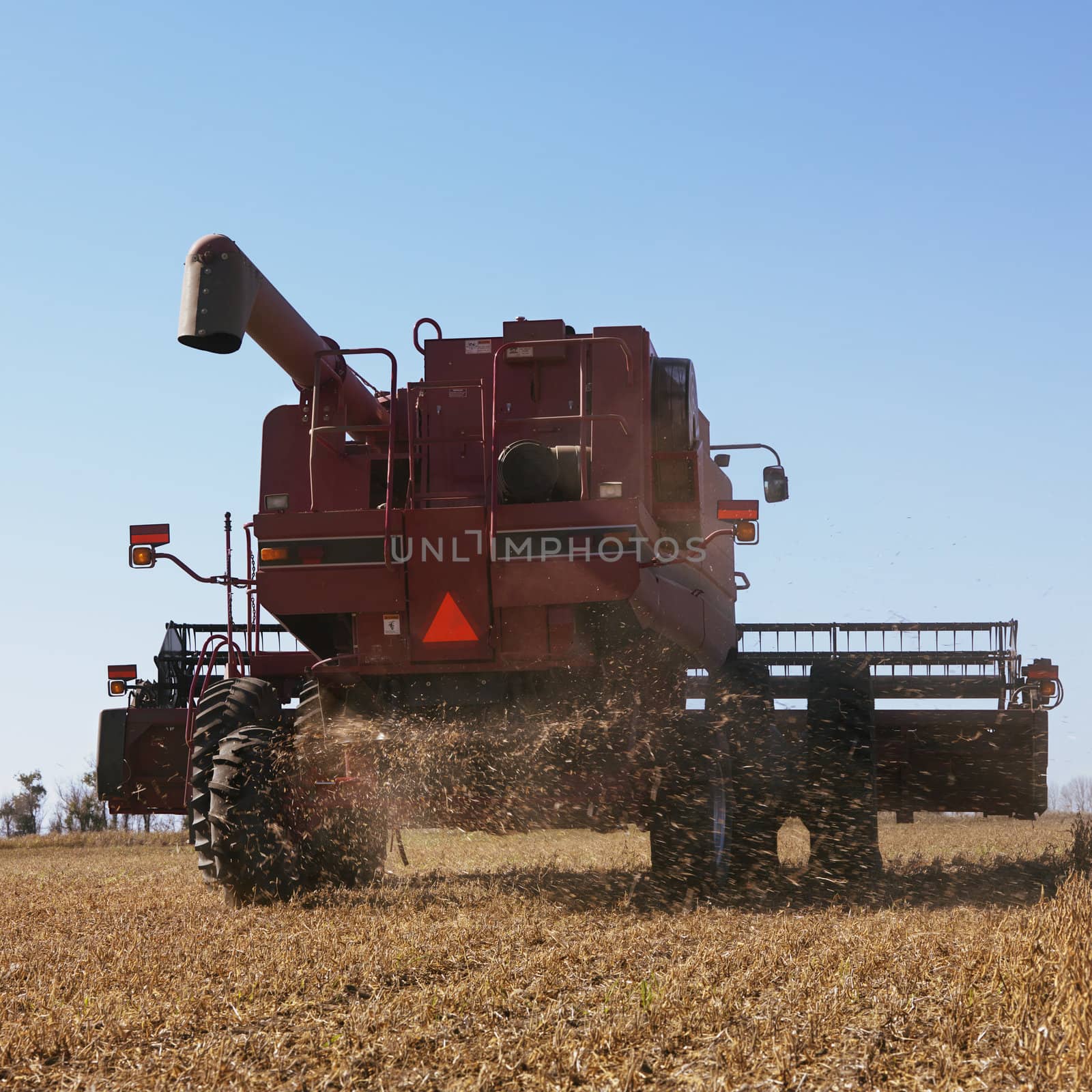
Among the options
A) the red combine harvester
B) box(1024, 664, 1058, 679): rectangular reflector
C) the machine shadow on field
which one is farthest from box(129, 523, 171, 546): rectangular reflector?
box(1024, 664, 1058, 679): rectangular reflector

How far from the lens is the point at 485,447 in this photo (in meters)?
7.47

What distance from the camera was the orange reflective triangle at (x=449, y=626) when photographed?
7316 millimetres

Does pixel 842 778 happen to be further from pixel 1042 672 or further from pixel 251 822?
pixel 251 822

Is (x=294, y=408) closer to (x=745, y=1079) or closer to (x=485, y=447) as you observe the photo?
(x=485, y=447)

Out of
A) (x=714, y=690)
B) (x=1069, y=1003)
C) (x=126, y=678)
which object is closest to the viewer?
(x=1069, y=1003)

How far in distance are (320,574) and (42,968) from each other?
264 cm

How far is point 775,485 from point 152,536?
3.98 metres

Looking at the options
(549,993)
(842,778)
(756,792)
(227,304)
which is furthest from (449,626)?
(549,993)

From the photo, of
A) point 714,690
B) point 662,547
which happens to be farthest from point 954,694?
point 662,547

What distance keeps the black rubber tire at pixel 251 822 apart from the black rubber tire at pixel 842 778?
10.7 feet

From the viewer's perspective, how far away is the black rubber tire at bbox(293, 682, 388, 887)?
7785mm

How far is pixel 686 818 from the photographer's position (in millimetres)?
7742

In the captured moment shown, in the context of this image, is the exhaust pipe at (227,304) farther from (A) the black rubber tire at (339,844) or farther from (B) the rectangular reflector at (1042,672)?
(B) the rectangular reflector at (1042,672)

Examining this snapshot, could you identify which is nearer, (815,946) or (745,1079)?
(745,1079)
